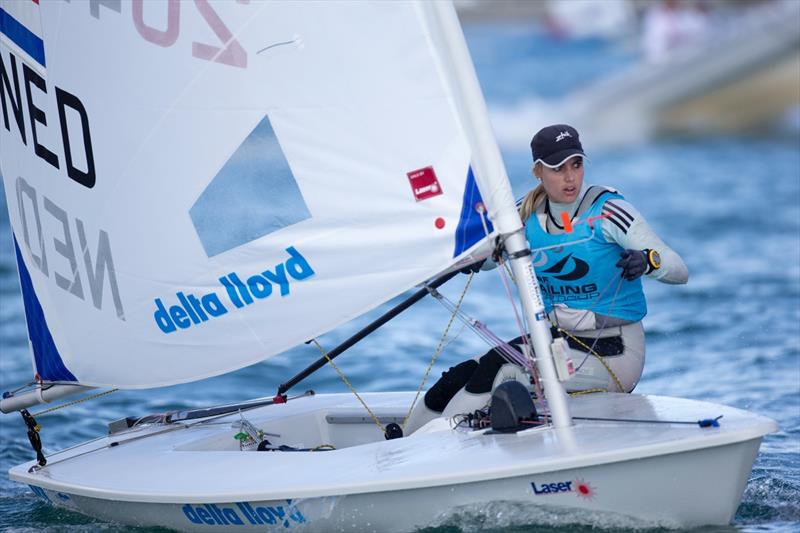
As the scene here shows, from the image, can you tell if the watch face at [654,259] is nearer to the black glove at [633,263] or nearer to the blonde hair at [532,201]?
the black glove at [633,263]

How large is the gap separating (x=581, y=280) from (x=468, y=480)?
0.91 meters

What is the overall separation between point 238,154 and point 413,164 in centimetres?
57

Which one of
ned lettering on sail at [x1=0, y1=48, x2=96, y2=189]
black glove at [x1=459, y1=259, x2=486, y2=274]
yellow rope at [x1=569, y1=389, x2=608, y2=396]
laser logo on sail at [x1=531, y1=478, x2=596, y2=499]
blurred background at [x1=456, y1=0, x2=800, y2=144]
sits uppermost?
blurred background at [x1=456, y1=0, x2=800, y2=144]

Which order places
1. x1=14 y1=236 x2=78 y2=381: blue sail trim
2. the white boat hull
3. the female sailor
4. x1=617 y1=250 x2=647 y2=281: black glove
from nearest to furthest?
the white boat hull
x1=617 y1=250 x2=647 y2=281: black glove
the female sailor
x1=14 y1=236 x2=78 y2=381: blue sail trim

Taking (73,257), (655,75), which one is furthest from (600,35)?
(73,257)

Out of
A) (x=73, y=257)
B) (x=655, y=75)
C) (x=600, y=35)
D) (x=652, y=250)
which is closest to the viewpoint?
(x=652, y=250)

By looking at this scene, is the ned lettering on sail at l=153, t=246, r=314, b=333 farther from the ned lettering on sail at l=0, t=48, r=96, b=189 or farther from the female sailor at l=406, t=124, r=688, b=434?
the female sailor at l=406, t=124, r=688, b=434

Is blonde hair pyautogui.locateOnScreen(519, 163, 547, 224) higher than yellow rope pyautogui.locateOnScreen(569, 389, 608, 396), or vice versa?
blonde hair pyautogui.locateOnScreen(519, 163, 547, 224)

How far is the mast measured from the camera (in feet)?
11.1

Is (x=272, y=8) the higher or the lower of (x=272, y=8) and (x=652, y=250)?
the higher

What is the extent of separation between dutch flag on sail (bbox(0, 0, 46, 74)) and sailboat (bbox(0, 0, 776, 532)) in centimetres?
1

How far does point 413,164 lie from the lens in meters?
3.40

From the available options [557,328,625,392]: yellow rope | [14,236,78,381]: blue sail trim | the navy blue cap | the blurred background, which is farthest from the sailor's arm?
the blurred background

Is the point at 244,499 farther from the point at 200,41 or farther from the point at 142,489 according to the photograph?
the point at 200,41
